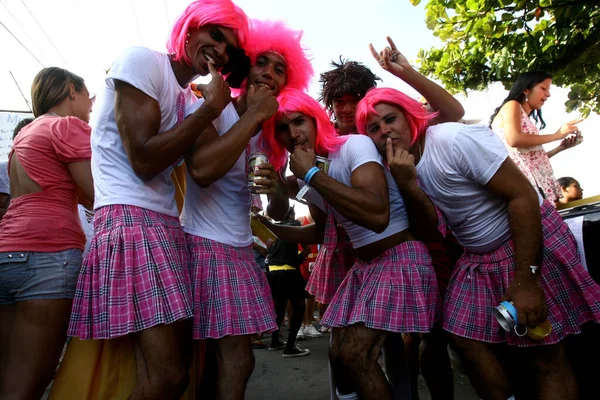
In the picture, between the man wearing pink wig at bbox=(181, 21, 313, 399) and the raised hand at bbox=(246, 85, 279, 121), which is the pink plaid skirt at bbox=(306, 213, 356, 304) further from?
the raised hand at bbox=(246, 85, 279, 121)

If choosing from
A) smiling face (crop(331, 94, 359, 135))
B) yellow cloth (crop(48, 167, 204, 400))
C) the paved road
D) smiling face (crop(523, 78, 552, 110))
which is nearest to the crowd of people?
yellow cloth (crop(48, 167, 204, 400))

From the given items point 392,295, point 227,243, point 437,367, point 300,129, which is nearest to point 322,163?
point 300,129

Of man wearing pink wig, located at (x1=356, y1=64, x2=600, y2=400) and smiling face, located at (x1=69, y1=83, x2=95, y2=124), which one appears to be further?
smiling face, located at (x1=69, y1=83, x2=95, y2=124)

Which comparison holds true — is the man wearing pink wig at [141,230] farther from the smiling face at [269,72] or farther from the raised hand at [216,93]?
the smiling face at [269,72]

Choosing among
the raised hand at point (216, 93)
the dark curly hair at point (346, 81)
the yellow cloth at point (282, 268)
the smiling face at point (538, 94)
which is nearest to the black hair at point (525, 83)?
the smiling face at point (538, 94)

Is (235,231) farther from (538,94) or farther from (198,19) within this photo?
(538,94)

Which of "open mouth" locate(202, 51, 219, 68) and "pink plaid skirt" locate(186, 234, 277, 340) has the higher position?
"open mouth" locate(202, 51, 219, 68)

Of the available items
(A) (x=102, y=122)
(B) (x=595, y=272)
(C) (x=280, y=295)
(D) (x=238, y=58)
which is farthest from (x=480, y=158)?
(C) (x=280, y=295)

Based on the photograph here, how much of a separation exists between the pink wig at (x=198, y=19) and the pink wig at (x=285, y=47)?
0.80 ft

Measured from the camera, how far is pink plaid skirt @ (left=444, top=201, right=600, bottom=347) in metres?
1.88

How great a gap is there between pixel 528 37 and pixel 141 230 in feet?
16.5

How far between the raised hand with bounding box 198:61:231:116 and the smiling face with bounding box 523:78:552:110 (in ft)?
9.16

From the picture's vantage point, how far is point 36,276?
1955 mm

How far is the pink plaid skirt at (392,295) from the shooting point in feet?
6.56
